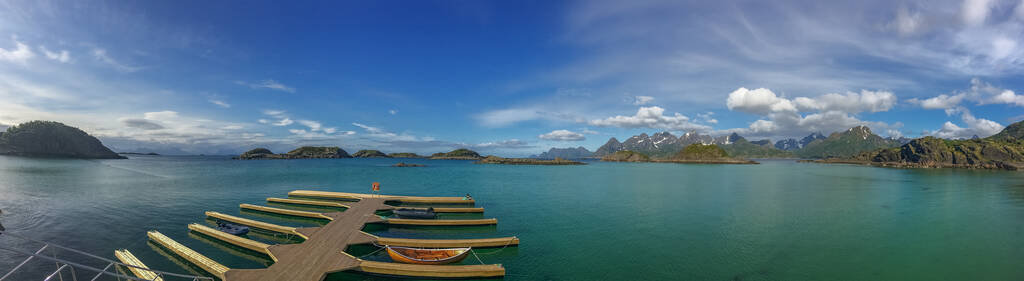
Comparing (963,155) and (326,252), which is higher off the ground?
(963,155)

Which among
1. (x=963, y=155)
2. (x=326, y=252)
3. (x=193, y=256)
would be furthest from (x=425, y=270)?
(x=963, y=155)

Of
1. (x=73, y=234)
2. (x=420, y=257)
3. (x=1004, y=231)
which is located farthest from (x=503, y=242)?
(x=1004, y=231)

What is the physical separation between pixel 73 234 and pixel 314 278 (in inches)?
1051

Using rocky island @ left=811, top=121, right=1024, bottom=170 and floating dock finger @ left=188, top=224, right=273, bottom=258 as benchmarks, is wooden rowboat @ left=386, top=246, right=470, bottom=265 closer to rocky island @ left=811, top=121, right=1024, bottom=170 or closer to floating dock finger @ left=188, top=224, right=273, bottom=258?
floating dock finger @ left=188, top=224, right=273, bottom=258

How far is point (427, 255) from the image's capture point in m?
21.8

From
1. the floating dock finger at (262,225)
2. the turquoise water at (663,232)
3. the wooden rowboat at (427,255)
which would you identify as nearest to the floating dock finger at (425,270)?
the wooden rowboat at (427,255)

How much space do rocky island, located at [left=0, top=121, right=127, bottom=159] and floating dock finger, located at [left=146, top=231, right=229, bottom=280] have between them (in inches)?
9772

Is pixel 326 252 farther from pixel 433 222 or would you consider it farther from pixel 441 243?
pixel 433 222

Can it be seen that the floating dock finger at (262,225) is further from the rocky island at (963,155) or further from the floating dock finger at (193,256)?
the rocky island at (963,155)

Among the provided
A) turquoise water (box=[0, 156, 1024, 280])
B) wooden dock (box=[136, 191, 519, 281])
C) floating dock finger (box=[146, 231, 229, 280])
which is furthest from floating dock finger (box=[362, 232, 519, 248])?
floating dock finger (box=[146, 231, 229, 280])

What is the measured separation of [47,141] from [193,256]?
26734 centimetres

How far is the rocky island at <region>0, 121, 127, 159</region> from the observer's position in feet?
556

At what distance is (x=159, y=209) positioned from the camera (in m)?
37.6

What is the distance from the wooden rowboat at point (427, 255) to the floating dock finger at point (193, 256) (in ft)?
28.2
